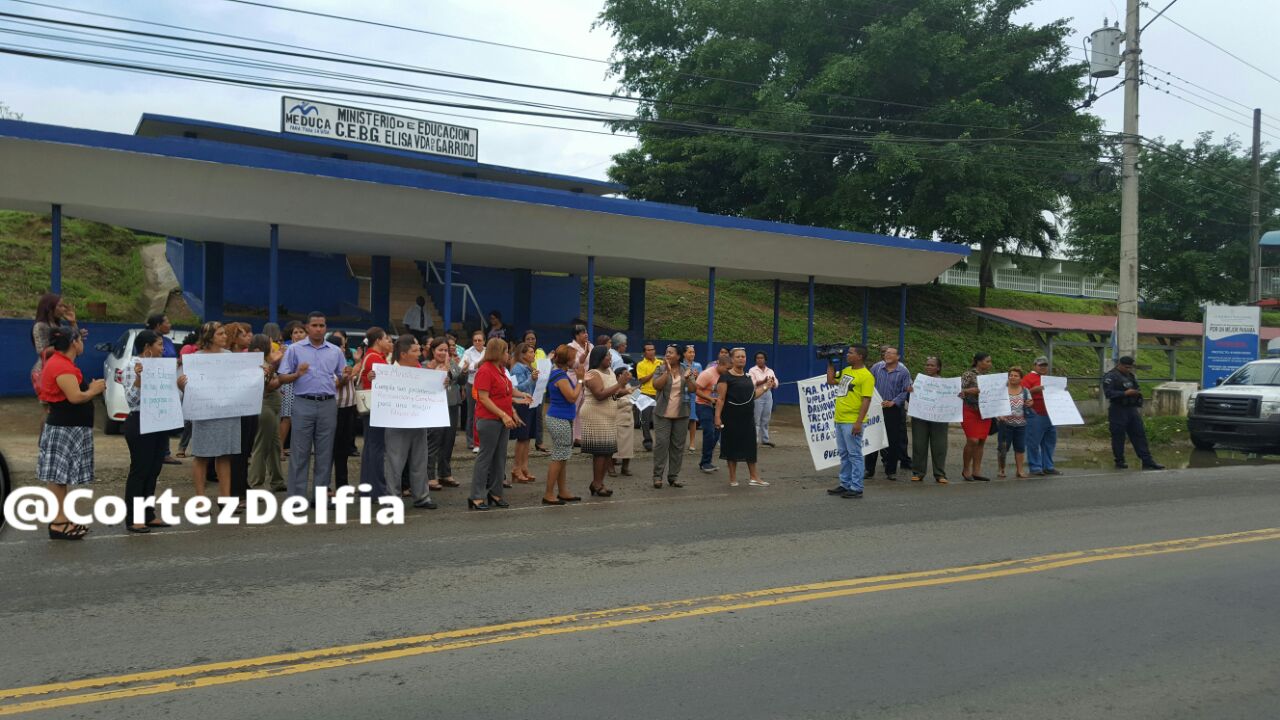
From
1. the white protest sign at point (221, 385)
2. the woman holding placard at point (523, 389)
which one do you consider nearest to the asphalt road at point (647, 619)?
the white protest sign at point (221, 385)

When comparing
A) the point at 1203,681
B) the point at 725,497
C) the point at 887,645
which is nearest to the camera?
the point at 1203,681

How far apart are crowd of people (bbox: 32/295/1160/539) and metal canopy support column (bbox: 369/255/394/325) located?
9.66 meters

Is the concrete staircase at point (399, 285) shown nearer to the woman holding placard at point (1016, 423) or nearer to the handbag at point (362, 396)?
the handbag at point (362, 396)

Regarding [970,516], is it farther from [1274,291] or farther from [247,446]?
[1274,291]

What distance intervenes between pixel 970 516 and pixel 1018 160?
27003 millimetres


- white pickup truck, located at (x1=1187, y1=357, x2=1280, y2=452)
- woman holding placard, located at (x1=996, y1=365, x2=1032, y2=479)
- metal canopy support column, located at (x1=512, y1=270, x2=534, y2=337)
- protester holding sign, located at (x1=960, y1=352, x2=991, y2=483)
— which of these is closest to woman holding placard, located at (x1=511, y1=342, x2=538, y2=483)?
protester holding sign, located at (x1=960, y1=352, x2=991, y2=483)

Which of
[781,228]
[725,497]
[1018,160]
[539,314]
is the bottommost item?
[725,497]

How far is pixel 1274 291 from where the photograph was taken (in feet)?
122

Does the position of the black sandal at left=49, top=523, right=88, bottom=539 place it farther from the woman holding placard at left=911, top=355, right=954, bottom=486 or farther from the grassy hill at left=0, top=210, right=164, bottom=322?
the grassy hill at left=0, top=210, right=164, bottom=322

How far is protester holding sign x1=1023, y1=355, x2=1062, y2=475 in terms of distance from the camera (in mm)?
15406

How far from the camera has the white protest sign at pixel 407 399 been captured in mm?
10484

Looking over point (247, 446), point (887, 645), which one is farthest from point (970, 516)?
point (247, 446)

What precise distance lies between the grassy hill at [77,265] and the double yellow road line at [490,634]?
22.5 m

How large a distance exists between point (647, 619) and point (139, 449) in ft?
18.1
